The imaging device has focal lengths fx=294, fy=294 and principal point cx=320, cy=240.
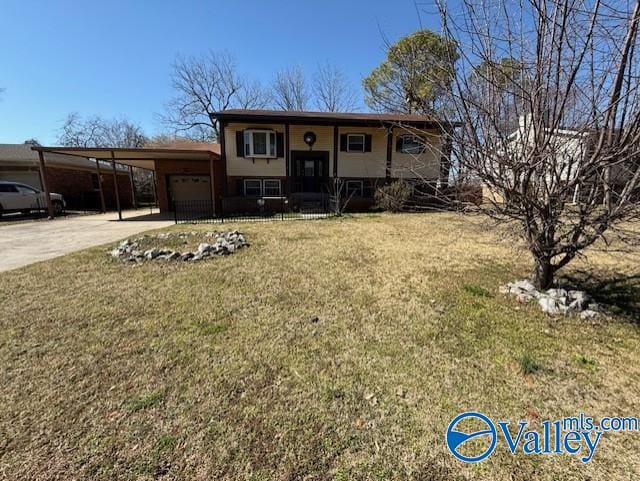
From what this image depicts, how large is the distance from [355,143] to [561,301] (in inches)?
572

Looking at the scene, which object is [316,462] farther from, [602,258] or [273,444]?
[602,258]

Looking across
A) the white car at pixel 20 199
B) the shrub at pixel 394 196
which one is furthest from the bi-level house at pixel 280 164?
the white car at pixel 20 199

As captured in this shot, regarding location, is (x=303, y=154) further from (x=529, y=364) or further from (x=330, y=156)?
(x=529, y=364)

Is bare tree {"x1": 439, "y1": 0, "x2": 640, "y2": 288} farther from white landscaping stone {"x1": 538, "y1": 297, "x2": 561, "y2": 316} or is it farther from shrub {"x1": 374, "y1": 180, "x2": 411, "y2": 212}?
shrub {"x1": 374, "y1": 180, "x2": 411, "y2": 212}

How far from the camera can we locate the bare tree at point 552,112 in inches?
108

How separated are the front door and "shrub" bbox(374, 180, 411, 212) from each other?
3844 mm

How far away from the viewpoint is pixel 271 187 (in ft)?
53.9

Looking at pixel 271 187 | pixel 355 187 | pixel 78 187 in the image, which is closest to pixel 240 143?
pixel 271 187

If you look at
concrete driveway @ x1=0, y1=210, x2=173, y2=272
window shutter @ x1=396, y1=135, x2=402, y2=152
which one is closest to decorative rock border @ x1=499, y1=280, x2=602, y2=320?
concrete driveway @ x1=0, y1=210, x2=173, y2=272

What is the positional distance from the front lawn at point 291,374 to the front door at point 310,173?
41.7 feet

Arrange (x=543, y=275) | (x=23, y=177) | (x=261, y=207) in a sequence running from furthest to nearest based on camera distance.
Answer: (x=23, y=177) → (x=261, y=207) → (x=543, y=275)

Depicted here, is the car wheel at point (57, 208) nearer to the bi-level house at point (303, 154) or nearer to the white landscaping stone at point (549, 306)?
the bi-level house at point (303, 154)

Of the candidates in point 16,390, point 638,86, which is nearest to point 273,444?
point 16,390

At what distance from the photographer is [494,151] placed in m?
3.06
